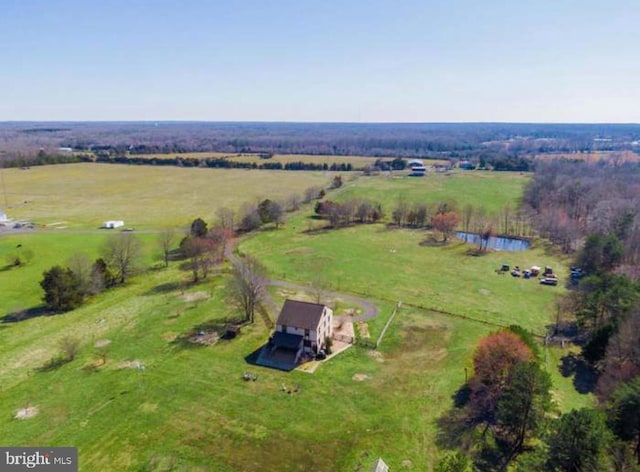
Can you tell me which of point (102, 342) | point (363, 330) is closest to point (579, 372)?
point (363, 330)

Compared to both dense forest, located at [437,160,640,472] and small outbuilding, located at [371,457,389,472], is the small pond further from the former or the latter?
small outbuilding, located at [371,457,389,472]

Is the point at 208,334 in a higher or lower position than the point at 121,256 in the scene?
lower

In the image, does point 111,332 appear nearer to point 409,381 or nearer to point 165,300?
point 165,300

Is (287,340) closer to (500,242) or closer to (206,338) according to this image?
(206,338)

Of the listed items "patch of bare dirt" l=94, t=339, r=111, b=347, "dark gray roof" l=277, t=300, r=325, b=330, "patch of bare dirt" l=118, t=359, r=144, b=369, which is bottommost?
"patch of bare dirt" l=94, t=339, r=111, b=347

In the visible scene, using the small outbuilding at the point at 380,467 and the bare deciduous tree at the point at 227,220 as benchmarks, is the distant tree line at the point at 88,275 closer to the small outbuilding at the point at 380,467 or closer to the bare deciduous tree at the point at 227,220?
the bare deciduous tree at the point at 227,220

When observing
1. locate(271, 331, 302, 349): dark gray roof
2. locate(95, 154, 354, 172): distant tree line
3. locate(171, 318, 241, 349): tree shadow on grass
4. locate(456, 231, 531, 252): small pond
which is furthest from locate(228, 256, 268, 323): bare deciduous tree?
locate(95, 154, 354, 172): distant tree line
